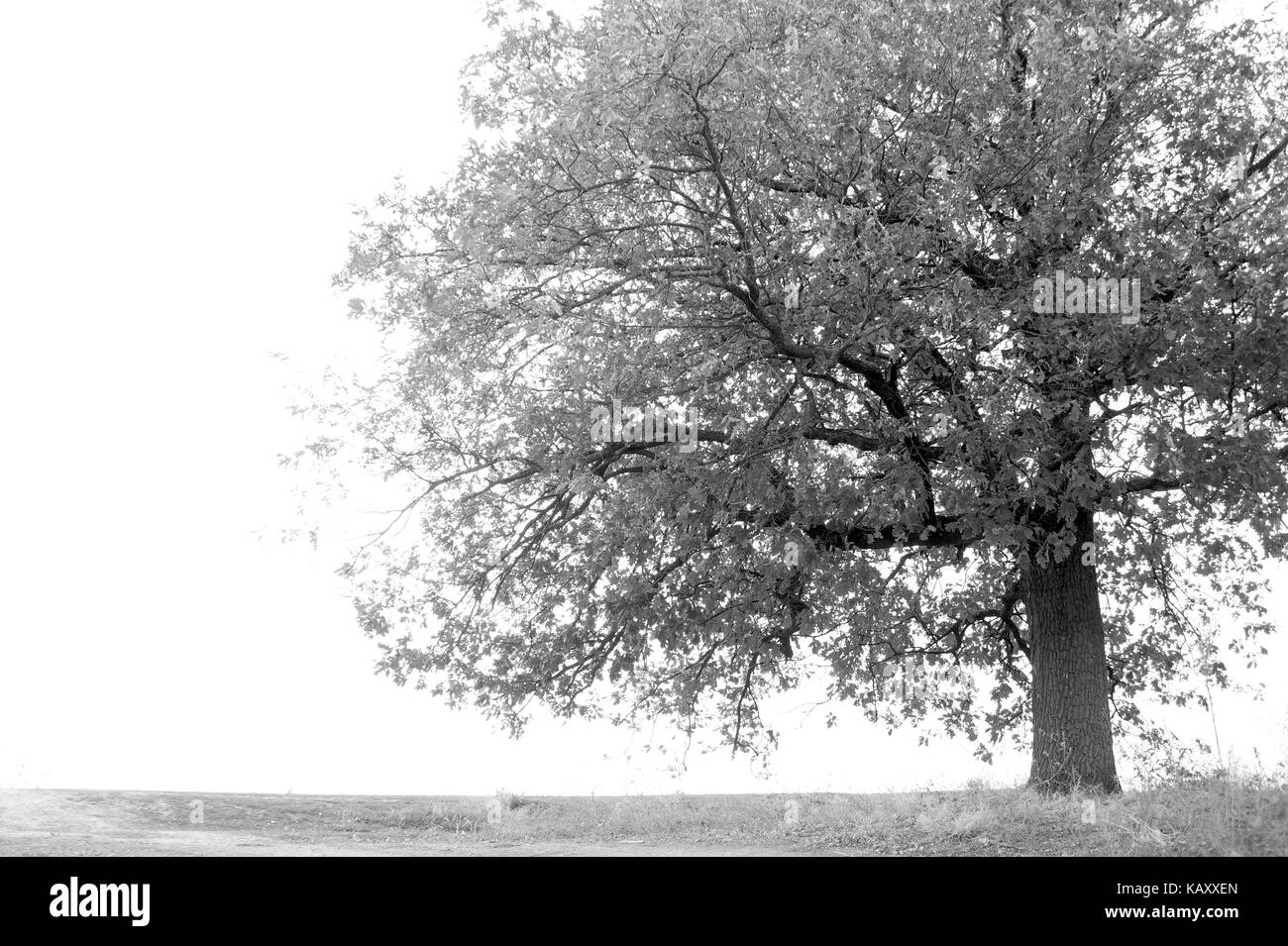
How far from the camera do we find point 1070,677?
45.5 feet

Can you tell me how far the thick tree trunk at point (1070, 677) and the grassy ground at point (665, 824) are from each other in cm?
72

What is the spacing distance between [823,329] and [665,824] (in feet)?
21.9

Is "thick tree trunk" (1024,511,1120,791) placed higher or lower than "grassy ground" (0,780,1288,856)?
higher

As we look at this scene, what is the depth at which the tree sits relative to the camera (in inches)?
434

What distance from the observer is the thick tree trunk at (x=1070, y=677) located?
13.4 m

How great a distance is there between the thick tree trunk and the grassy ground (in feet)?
2.36
